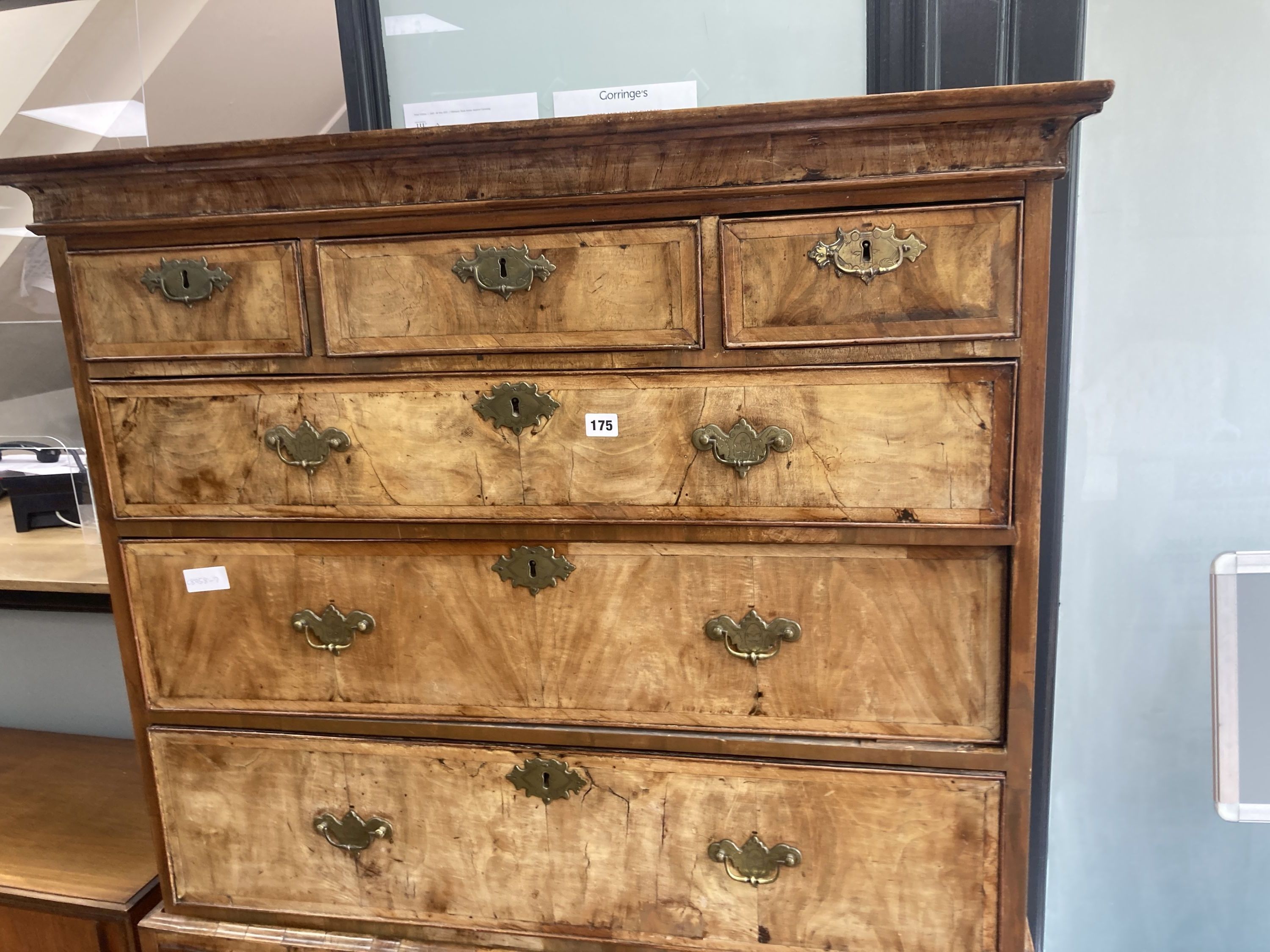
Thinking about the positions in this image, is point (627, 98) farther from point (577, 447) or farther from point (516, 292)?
point (577, 447)

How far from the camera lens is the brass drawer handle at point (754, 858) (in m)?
1.11

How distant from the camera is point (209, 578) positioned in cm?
117

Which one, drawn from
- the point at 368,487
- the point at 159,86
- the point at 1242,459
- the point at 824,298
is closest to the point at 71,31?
the point at 159,86

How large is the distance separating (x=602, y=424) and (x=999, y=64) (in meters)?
1.01

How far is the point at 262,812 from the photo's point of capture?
1.24 metres

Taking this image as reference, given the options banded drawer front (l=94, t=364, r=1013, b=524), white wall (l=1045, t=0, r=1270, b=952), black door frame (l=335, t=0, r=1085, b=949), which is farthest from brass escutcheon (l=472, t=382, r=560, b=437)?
white wall (l=1045, t=0, r=1270, b=952)

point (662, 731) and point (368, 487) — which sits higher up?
point (368, 487)

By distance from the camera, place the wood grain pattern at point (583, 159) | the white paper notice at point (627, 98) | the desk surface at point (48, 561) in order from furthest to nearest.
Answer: the desk surface at point (48, 561) < the white paper notice at point (627, 98) < the wood grain pattern at point (583, 159)

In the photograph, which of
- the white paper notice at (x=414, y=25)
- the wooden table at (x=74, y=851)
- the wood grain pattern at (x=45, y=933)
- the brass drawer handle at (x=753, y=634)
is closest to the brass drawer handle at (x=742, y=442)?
the brass drawer handle at (x=753, y=634)

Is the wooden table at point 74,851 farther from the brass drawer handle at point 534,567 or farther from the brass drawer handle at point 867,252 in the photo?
the brass drawer handle at point 867,252

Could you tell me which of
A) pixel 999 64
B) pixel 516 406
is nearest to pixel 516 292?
pixel 516 406

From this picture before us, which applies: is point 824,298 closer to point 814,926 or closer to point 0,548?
point 814,926

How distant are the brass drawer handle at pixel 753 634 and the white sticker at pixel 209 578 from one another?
0.72 metres

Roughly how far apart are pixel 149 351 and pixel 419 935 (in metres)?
0.97
